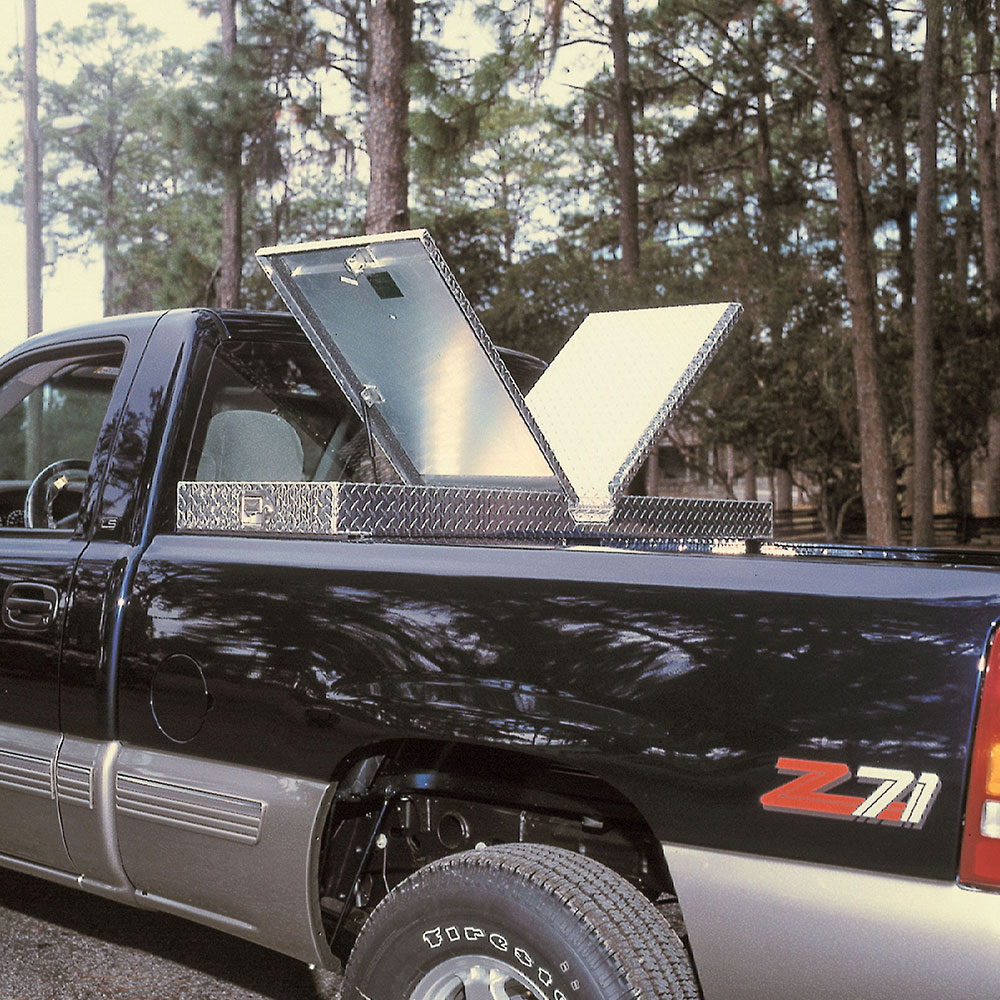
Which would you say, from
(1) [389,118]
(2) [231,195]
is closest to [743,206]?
(2) [231,195]

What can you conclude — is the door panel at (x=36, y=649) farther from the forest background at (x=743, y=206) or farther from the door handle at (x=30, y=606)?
the forest background at (x=743, y=206)

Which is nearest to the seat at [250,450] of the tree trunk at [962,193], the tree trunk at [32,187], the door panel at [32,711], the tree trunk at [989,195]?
the door panel at [32,711]

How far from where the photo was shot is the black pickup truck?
1981 mm

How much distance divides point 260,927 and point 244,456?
140cm

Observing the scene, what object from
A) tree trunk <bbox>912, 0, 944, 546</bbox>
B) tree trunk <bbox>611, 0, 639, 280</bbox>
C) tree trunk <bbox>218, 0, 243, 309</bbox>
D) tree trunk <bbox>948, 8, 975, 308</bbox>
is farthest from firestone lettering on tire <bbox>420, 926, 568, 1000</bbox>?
tree trunk <bbox>948, 8, 975, 308</bbox>

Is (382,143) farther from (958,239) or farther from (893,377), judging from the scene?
(958,239)

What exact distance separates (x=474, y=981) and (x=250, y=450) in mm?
1840

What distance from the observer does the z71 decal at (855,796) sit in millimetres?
1915

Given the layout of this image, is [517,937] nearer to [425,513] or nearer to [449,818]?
[449,818]

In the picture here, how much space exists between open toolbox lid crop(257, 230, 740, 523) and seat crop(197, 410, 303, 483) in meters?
0.31

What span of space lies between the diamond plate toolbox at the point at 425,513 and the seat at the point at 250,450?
1.22 ft

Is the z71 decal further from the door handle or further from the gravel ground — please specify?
the gravel ground

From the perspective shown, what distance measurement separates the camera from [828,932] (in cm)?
199

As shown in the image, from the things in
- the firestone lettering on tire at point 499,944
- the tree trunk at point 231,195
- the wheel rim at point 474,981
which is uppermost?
the tree trunk at point 231,195
